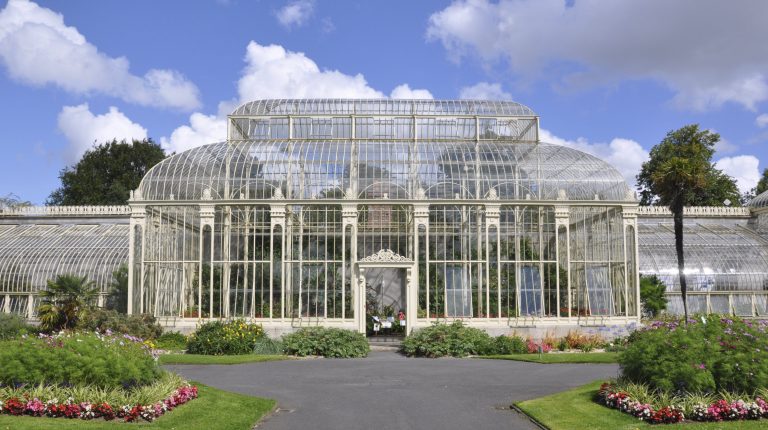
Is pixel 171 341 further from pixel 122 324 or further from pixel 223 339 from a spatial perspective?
pixel 223 339

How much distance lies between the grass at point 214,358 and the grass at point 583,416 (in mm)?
13102

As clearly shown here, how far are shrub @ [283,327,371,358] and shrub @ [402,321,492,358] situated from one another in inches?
83.5

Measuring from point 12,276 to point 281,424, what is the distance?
34.0 m

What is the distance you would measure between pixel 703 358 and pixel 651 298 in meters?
24.7

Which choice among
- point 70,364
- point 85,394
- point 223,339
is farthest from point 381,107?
point 85,394

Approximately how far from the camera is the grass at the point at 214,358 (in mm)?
27719

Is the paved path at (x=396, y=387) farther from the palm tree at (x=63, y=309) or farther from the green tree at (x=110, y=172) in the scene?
the green tree at (x=110, y=172)

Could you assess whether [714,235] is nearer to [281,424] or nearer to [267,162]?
[267,162]

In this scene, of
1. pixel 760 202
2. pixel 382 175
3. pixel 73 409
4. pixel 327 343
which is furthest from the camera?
pixel 760 202

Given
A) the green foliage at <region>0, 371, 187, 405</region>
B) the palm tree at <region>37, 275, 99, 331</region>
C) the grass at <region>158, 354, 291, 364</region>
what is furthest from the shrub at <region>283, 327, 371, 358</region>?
the green foliage at <region>0, 371, 187, 405</region>

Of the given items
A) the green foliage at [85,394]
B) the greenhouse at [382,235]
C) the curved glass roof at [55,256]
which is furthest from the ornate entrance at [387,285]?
the green foliage at [85,394]

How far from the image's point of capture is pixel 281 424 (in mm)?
16688

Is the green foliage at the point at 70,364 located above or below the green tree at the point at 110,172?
below

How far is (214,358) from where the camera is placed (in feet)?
93.9
